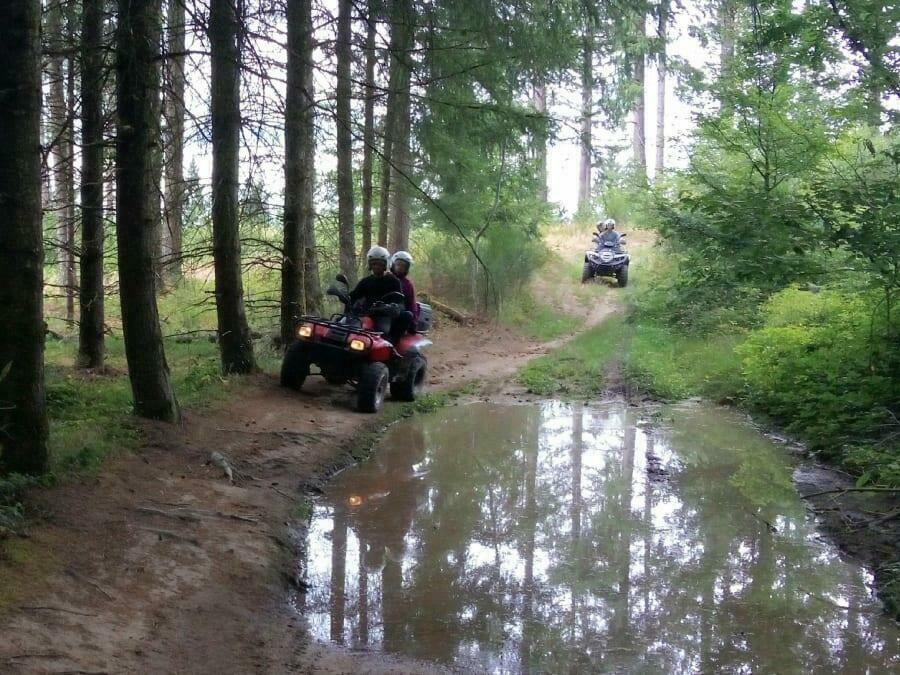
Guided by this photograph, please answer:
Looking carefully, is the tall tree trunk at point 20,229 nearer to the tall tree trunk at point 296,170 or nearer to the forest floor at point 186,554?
the forest floor at point 186,554

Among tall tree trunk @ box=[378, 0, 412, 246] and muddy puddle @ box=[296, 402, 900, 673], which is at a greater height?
tall tree trunk @ box=[378, 0, 412, 246]

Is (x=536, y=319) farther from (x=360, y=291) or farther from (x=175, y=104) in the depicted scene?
(x=175, y=104)

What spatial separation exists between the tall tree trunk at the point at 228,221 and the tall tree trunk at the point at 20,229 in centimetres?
347

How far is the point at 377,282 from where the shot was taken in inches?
381

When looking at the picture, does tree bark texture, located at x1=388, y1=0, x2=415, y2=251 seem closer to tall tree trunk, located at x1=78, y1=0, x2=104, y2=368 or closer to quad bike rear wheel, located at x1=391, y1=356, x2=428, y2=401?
quad bike rear wheel, located at x1=391, y1=356, x2=428, y2=401

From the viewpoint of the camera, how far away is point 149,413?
6637mm

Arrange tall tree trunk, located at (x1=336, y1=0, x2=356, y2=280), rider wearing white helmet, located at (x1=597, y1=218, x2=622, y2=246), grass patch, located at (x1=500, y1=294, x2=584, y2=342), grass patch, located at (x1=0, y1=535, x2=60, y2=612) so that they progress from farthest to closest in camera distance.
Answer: rider wearing white helmet, located at (x1=597, y1=218, x2=622, y2=246) → grass patch, located at (x1=500, y1=294, x2=584, y2=342) → tall tree trunk, located at (x1=336, y1=0, x2=356, y2=280) → grass patch, located at (x1=0, y1=535, x2=60, y2=612)

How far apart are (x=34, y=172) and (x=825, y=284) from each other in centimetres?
974

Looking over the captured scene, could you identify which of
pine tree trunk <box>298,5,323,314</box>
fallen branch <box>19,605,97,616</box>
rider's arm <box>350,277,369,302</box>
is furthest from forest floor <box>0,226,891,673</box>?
pine tree trunk <box>298,5,323,314</box>

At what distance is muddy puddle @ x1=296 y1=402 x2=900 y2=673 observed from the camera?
3.99 meters

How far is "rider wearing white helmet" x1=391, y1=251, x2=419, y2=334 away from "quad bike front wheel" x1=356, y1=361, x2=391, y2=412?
2.67 feet

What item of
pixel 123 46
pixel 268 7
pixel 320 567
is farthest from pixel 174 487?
pixel 268 7

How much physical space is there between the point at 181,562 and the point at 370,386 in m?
4.32

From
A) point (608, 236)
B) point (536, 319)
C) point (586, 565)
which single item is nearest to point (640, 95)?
point (608, 236)
